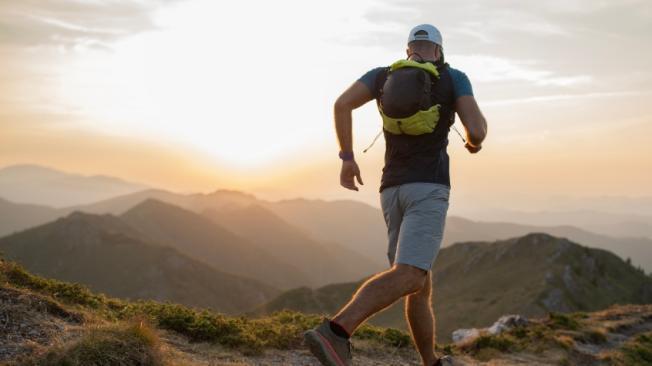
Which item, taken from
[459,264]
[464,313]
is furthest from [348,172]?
[459,264]

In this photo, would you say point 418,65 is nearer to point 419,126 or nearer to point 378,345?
point 419,126

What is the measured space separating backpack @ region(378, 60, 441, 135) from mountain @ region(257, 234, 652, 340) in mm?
51086

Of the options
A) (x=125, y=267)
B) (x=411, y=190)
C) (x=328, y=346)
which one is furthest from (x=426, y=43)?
(x=125, y=267)

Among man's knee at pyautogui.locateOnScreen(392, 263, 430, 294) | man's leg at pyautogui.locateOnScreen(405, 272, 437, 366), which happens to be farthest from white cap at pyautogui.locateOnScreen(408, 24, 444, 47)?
man's leg at pyautogui.locateOnScreen(405, 272, 437, 366)

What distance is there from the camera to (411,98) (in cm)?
454

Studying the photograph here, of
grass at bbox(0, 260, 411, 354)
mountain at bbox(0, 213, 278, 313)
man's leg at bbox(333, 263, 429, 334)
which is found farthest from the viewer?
mountain at bbox(0, 213, 278, 313)

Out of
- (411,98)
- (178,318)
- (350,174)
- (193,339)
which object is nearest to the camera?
(411,98)

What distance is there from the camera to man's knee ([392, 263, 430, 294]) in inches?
172

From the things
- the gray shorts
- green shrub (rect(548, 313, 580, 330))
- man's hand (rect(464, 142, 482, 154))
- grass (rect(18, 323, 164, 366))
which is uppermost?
man's hand (rect(464, 142, 482, 154))

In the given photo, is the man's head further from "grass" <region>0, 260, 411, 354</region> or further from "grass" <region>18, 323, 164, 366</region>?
"grass" <region>0, 260, 411, 354</region>

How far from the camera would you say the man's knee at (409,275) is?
4375mm

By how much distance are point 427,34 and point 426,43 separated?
0.27 feet

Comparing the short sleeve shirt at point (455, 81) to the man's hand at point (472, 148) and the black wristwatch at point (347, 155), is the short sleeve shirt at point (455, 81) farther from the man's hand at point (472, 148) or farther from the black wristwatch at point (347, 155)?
the black wristwatch at point (347, 155)

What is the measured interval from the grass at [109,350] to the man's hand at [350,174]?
2.18 metres
